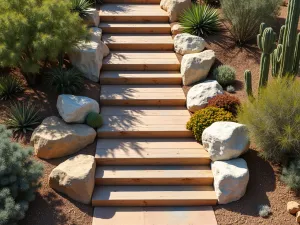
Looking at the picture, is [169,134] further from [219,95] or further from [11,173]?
[11,173]

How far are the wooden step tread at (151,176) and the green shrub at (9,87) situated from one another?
2.47 metres

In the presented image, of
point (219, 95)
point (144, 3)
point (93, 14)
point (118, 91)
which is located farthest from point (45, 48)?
point (144, 3)

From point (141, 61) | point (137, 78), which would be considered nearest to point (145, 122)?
point (137, 78)

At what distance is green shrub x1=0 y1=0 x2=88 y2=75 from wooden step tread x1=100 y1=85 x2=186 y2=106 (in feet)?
4.41

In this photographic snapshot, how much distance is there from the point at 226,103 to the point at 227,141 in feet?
3.56

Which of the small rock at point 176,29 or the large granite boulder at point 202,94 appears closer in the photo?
the large granite boulder at point 202,94

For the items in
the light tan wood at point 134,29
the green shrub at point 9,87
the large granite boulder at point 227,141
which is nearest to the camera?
the large granite boulder at point 227,141

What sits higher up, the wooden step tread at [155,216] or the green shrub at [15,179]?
the green shrub at [15,179]

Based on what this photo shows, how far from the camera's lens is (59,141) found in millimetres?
7203

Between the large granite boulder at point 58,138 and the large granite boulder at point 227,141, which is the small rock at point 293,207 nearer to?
the large granite boulder at point 227,141

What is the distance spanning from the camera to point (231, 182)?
688cm

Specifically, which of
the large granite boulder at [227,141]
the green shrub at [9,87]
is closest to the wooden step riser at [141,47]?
the green shrub at [9,87]

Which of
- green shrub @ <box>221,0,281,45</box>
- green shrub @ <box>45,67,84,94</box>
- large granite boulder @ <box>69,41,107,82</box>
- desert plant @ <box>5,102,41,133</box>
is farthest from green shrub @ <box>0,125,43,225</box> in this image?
green shrub @ <box>221,0,281,45</box>

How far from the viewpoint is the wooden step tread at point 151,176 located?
7.18 m
